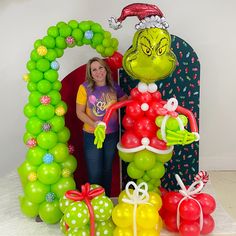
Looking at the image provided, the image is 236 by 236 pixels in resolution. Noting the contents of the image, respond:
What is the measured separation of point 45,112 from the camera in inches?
96.0

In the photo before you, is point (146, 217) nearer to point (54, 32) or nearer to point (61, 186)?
point (61, 186)

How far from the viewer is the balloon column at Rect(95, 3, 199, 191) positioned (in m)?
2.25

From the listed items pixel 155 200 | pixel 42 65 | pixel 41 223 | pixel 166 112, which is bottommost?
pixel 41 223

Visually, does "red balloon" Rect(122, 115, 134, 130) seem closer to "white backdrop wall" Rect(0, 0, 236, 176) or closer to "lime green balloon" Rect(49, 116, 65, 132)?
"lime green balloon" Rect(49, 116, 65, 132)

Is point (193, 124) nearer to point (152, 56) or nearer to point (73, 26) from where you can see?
point (152, 56)

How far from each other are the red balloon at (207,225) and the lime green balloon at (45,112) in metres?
1.11

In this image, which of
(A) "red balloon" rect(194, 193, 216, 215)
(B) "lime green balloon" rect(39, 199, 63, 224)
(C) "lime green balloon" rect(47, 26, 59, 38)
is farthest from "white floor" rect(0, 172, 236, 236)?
(C) "lime green balloon" rect(47, 26, 59, 38)

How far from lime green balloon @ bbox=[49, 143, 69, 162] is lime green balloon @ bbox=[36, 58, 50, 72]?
0.48m

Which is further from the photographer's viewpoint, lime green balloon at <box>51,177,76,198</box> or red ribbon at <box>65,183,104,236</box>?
lime green balloon at <box>51,177,76,198</box>

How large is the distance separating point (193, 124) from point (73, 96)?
921 mm

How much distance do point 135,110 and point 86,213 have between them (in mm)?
654

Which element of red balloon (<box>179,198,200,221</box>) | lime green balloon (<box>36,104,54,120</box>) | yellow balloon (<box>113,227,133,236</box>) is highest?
lime green balloon (<box>36,104,54,120</box>)

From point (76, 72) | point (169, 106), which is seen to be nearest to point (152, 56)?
point (169, 106)

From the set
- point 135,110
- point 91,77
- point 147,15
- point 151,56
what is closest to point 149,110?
point 135,110
